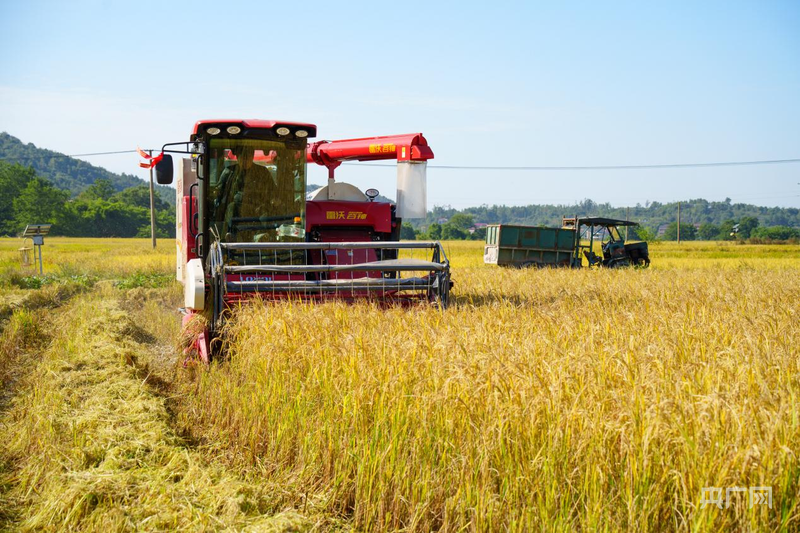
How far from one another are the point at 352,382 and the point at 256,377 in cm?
108

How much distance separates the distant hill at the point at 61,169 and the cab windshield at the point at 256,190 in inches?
5938

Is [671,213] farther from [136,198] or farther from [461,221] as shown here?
[136,198]

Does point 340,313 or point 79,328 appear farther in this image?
point 79,328

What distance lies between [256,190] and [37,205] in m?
80.6

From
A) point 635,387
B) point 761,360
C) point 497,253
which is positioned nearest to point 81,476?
point 635,387

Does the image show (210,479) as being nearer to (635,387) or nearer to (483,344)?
(483,344)

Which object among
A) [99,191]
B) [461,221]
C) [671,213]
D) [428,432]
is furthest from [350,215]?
[671,213]

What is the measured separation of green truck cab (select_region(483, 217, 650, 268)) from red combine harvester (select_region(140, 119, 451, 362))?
12059mm

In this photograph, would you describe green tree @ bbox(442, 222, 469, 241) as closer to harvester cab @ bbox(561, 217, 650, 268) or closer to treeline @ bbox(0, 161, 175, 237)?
treeline @ bbox(0, 161, 175, 237)

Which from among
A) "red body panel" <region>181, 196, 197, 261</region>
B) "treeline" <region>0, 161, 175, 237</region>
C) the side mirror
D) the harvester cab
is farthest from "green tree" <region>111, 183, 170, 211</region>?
the side mirror

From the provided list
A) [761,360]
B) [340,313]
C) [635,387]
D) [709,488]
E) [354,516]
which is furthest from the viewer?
[340,313]

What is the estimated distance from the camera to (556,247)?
21.1 m

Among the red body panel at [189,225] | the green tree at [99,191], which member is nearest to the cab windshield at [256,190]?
the red body panel at [189,225]

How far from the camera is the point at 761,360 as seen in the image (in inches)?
144
